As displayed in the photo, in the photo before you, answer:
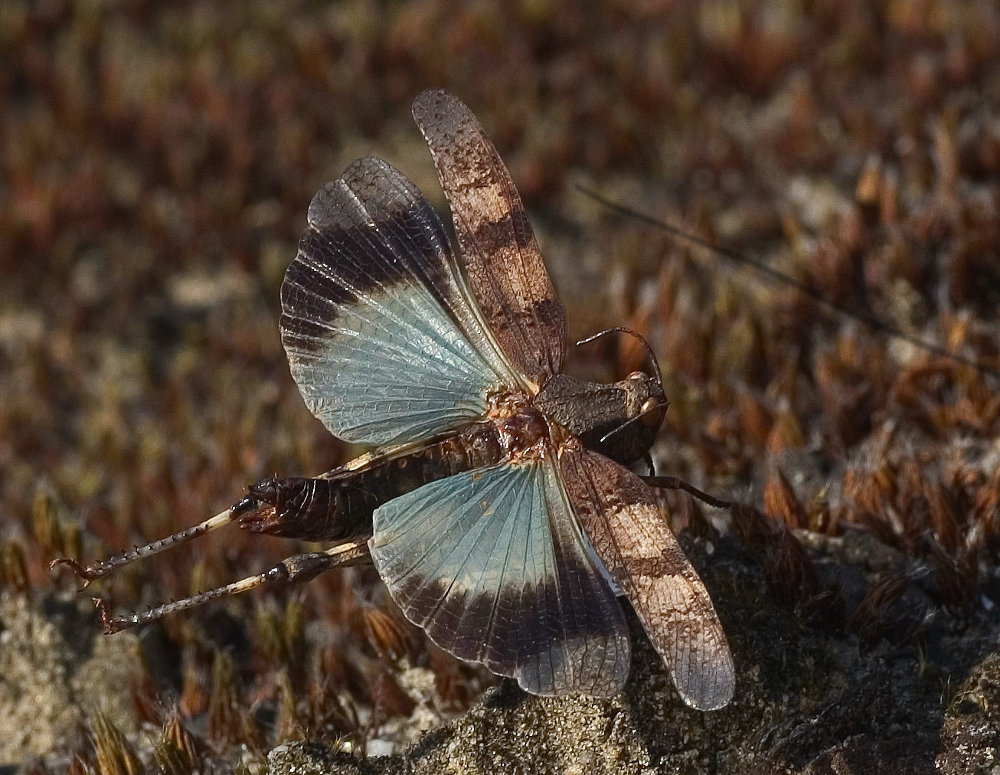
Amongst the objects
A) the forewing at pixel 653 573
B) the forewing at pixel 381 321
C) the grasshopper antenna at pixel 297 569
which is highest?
the forewing at pixel 381 321

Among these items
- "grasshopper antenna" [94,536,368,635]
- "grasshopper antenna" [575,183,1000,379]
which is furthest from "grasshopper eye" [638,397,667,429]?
"grasshopper antenna" [575,183,1000,379]

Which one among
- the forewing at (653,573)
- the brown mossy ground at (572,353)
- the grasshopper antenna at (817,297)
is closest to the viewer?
the forewing at (653,573)

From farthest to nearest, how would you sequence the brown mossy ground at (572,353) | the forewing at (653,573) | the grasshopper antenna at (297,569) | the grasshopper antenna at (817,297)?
the grasshopper antenna at (817,297) → the brown mossy ground at (572,353) → the grasshopper antenna at (297,569) → the forewing at (653,573)

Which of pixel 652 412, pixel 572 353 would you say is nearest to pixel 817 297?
pixel 572 353

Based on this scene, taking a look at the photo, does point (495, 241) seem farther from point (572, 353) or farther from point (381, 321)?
point (572, 353)

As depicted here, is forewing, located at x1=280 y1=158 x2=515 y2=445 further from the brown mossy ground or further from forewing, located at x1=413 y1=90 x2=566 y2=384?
the brown mossy ground

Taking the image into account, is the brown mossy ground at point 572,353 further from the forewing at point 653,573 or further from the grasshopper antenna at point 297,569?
the grasshopper antenna at point 297,569

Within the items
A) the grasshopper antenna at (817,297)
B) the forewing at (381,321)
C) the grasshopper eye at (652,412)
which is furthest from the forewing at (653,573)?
the grasshopper antenna at (817,297)

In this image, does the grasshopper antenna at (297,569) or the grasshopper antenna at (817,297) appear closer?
the grasshopper antenna at (297,569)
